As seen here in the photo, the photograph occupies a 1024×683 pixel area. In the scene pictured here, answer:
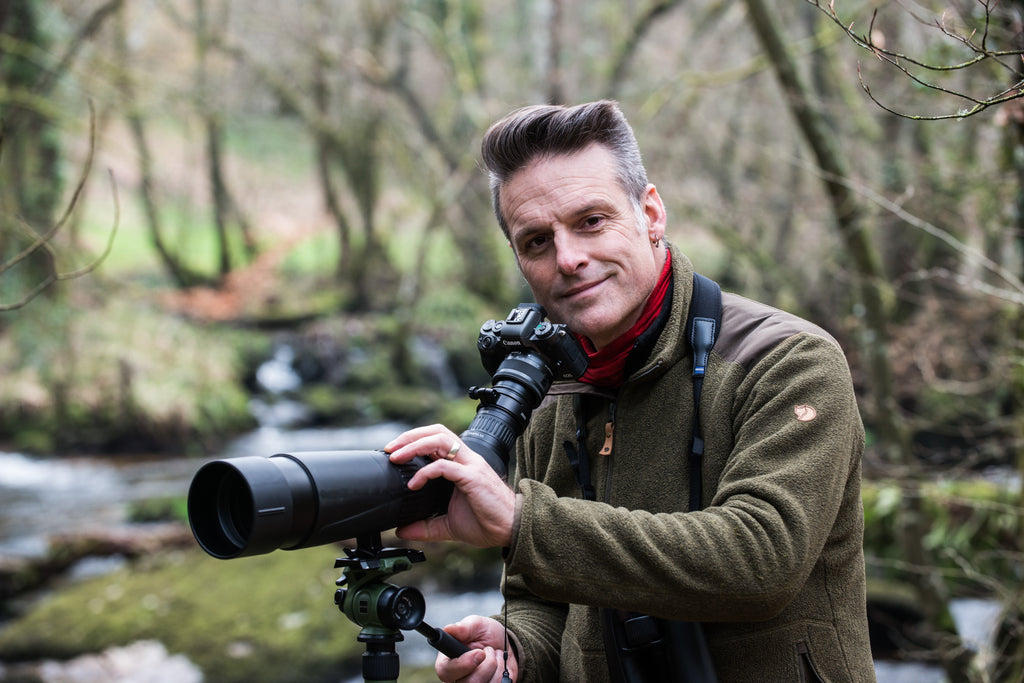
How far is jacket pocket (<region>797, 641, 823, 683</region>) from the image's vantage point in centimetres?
159

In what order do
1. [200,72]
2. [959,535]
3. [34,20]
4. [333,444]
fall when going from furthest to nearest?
[200,72] < [333,444] < [34,20] < [959,535]

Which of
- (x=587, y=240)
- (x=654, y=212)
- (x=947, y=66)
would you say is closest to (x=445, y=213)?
(x=654, y=212)

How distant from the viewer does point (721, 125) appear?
1261 cm

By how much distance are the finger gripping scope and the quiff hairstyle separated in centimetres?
48

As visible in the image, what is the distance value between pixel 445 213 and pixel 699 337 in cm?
1151

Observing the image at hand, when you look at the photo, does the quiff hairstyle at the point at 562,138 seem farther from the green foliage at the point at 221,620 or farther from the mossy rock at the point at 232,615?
the green foliage at the point at 221,620

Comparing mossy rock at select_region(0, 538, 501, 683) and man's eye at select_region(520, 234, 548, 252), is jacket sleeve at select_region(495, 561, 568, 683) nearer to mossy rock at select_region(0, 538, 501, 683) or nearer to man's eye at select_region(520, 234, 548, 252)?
man's eye at select_region(520, 234, 548, 252)

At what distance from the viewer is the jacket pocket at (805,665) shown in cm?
159

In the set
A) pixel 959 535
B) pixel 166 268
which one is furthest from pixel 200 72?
pixel 959 535

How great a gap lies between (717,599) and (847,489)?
16.5 inches

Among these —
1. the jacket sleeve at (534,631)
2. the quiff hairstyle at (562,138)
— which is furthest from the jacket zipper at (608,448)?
the quiff hairstyle at (562,138)

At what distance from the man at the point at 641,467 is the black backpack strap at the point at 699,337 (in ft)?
0.05

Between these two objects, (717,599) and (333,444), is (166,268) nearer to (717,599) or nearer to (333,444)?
(333,444)

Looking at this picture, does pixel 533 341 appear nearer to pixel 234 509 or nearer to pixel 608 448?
pixel 608 448
